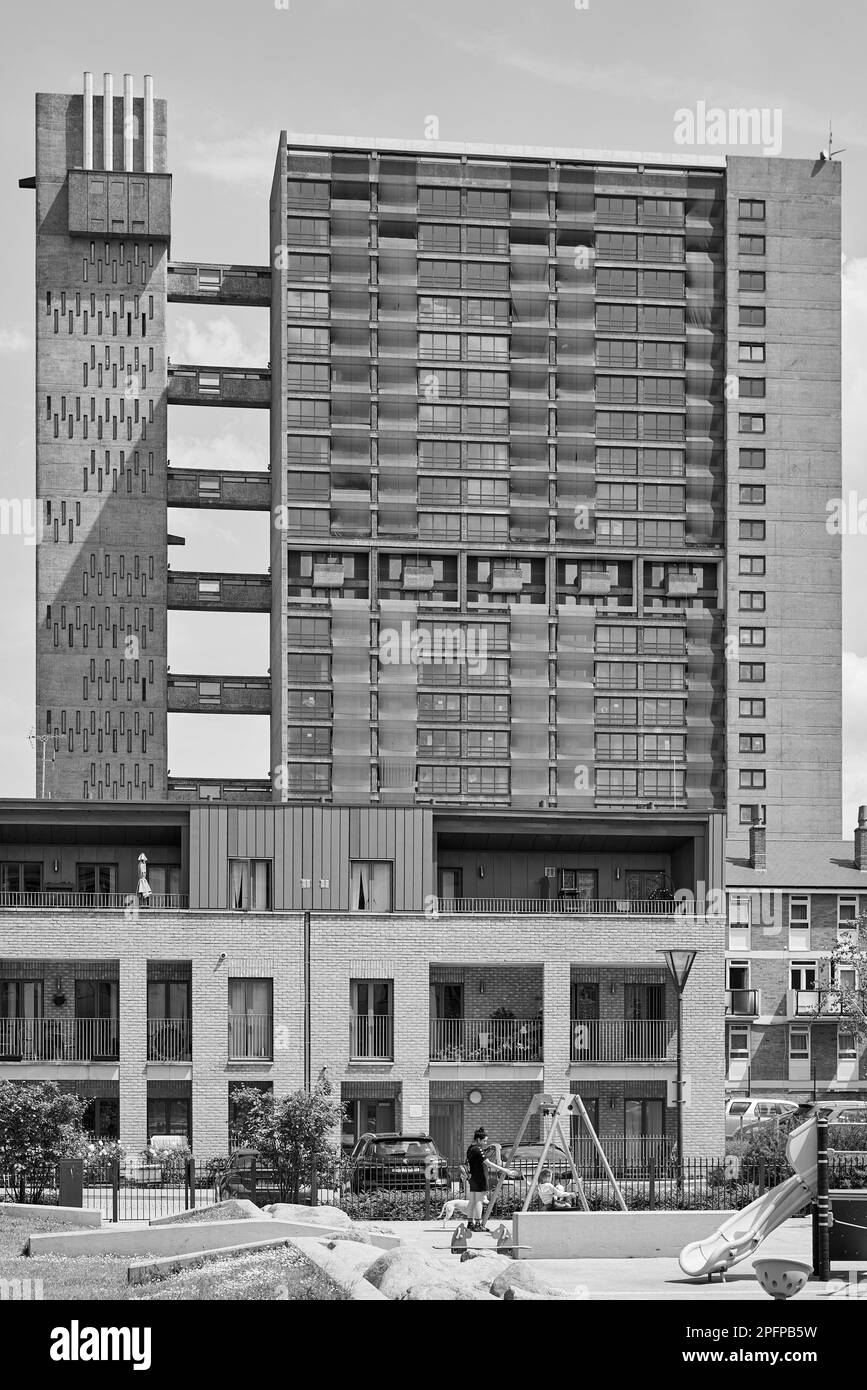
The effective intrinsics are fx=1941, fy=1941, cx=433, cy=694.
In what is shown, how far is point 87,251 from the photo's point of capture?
122m

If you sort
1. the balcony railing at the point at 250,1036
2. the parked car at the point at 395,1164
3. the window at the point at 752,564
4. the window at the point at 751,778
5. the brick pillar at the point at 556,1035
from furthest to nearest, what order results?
the window at the point at 752,564 → the window at the point at 751,778 → the brick pillar at the point at 556,1035 → the balcony railing at the point at 250,1036 → the parked car at the point at 395,1164

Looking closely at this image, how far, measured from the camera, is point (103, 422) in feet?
398

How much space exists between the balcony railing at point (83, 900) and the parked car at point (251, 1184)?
1570cm

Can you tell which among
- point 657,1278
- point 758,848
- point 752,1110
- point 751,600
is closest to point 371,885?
point 752,1110

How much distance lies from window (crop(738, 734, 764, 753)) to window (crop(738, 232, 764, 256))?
99.4 ft

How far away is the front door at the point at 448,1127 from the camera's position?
54781 millimetres

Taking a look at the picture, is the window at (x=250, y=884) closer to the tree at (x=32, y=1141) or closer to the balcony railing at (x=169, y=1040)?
the balcony railing at (x=169, y=1040)

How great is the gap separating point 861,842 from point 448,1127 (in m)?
37.8

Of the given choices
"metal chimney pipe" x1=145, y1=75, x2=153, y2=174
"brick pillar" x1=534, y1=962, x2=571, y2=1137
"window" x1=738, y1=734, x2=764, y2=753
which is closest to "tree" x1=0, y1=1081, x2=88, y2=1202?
"brick pillar" x1=534, y1=962, x2=571, y2=1137

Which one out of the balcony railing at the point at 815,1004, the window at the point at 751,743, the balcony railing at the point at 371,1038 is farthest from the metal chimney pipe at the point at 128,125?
the balcony railing at the point at 371,1038

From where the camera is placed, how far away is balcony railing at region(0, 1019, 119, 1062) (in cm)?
5397

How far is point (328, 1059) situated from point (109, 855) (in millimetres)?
9449

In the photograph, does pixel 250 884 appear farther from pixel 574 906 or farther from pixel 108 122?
pixel 108 122
